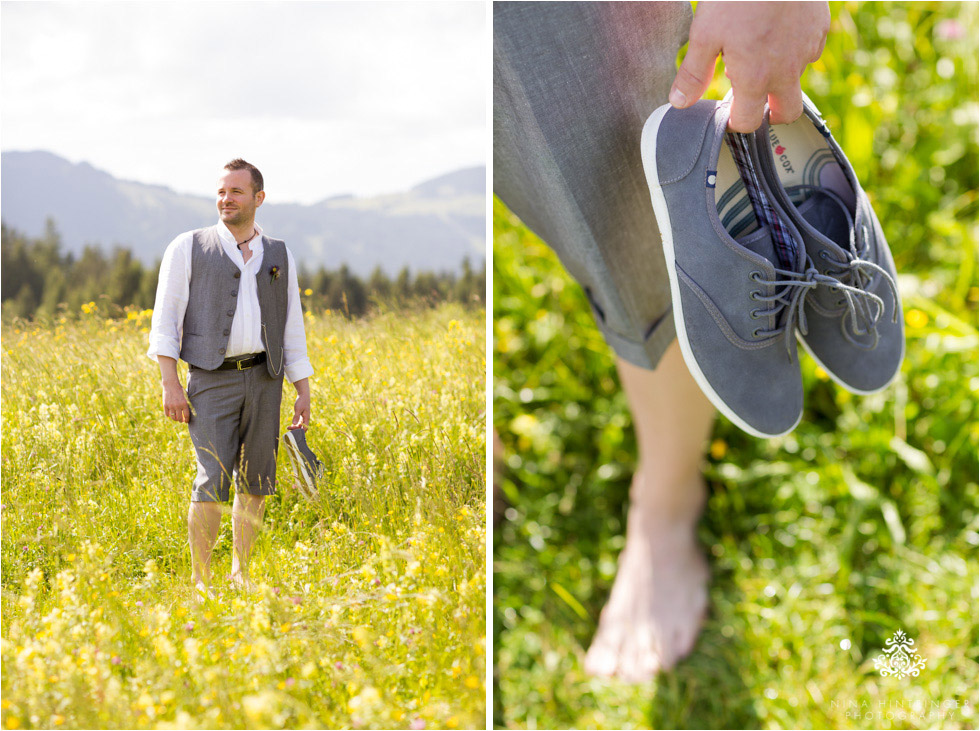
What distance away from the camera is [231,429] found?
104 centimetres

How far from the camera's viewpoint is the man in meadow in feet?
3.34

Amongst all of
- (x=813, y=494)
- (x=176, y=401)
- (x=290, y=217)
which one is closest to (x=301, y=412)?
(x=176, y=401)

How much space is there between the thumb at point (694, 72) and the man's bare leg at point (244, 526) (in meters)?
0.86

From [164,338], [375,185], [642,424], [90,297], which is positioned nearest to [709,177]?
[375,185]

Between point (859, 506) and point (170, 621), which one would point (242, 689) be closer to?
point (170, 621)

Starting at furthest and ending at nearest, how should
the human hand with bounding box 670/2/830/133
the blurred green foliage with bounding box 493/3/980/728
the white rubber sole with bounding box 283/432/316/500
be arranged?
the blurred green foliage with bounding box 493/3/980/728
the white rubber sole with bounding box 283/432/316/500
the human hand with bounding box 670/2/830/133

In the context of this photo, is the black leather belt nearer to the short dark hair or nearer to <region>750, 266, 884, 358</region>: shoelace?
the short dark hair

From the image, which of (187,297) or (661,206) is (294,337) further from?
(661,206)

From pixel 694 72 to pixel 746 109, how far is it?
86 millimetres

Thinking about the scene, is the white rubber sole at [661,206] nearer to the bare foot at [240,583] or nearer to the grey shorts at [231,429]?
the grey shorts at [231,429]

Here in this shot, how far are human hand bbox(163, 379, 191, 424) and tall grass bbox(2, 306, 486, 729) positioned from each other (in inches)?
0.8

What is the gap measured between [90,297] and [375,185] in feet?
1.60

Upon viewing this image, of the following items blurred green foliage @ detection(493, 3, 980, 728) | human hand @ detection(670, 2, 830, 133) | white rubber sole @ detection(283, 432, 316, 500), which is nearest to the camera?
human hand @ detection(670, 2, 830, 133)

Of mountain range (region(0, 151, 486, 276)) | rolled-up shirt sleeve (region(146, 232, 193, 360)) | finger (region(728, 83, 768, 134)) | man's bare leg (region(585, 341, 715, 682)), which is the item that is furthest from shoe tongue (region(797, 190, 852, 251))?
rolled-up shirt sleeve (region(146, 232, 193, 360))
